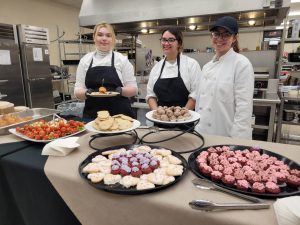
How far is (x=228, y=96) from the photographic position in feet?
5.27

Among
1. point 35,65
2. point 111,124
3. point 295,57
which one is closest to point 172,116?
point 111,124

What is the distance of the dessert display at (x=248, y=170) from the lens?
778mm

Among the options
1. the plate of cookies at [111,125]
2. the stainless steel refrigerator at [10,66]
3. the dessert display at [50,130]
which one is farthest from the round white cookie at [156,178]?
the stainless steel refrigerator at [10,66]

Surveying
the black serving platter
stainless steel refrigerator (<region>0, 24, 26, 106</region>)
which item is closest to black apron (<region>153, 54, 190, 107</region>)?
the black serving platter

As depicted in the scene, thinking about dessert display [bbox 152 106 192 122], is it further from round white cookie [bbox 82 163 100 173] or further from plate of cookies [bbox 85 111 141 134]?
round white cookie [bbox 82 163 100 173]

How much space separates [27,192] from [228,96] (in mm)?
1351

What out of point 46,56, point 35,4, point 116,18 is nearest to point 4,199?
point 116,18

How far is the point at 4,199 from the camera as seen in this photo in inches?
47.8

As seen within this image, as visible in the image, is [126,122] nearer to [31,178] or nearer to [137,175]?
[137,175]

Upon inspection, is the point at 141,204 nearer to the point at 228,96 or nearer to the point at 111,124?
the point at 111,124

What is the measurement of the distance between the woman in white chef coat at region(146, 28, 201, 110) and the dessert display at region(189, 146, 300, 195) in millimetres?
969

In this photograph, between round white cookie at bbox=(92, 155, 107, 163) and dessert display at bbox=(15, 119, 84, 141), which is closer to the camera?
round white cookie at bbox=(92, 155, 107, 163)

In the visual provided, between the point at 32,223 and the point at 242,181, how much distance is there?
1.01m

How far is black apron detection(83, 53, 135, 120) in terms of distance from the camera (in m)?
1.96
